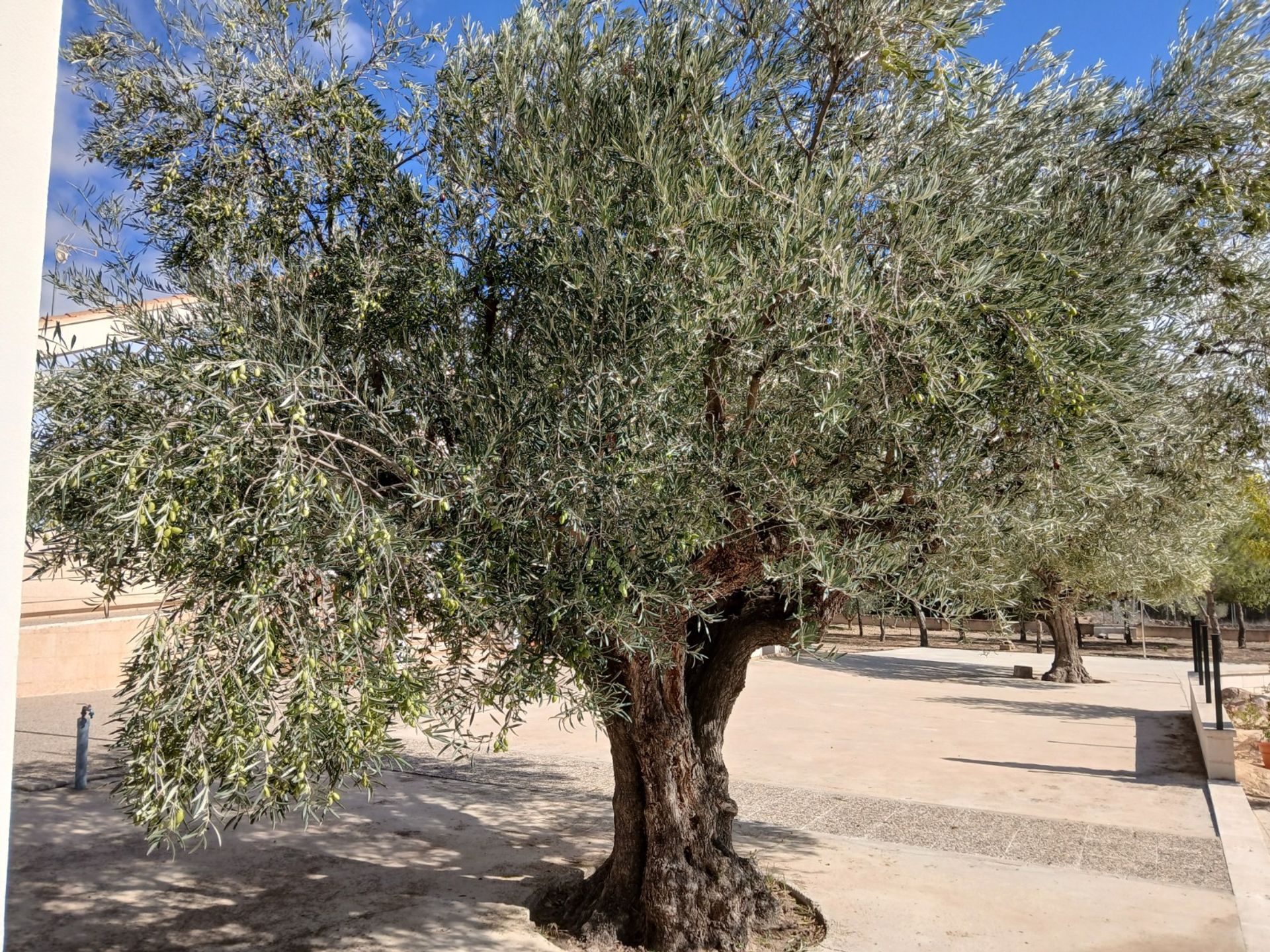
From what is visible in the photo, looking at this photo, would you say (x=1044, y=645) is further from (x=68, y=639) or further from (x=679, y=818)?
(x=679, y=818)

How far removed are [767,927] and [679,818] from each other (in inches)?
47.1

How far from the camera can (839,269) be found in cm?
484

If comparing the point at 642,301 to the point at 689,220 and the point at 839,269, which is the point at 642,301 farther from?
the point at 839,269

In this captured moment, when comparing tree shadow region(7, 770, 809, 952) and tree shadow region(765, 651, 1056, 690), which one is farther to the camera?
tree shadow region(765, 651, 1056, 690)

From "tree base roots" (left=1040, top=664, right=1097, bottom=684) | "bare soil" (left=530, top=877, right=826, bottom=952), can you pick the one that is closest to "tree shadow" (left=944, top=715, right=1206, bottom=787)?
"tree base roots" (left=1040, top=664, right=1097, bottom=684)

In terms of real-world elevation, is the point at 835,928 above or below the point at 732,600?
below

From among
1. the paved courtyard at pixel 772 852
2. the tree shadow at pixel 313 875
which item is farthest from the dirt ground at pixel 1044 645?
the tree shadow at pixel 313 875

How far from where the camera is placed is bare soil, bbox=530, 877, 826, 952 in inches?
286

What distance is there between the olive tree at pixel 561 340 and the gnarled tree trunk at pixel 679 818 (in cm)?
87

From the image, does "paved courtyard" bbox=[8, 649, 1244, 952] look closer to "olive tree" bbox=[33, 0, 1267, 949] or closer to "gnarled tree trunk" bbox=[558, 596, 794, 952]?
"gnarled tree trunk" bbox=[558, 596, 794, 952]

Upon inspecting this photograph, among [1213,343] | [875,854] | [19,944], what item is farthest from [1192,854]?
[19,944]

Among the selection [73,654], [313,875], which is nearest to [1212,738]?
[313,875]

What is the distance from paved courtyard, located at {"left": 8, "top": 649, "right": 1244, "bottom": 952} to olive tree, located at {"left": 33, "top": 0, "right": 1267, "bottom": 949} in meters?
1.89

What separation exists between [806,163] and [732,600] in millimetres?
3646
